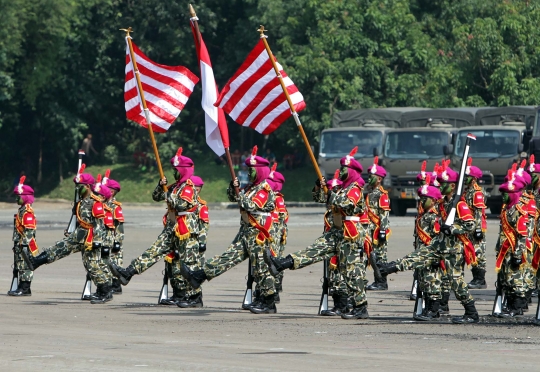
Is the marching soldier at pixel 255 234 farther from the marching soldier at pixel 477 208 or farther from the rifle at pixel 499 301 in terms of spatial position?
the rifle at pixel 499 301

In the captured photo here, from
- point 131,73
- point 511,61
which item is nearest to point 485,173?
point 511,61

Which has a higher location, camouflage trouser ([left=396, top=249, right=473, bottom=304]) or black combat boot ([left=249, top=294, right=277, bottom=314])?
camouflage trouser ([left=396, top=249, right=473, bottom=304])

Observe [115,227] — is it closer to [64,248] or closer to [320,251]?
[64,248]

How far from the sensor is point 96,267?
48.2ft

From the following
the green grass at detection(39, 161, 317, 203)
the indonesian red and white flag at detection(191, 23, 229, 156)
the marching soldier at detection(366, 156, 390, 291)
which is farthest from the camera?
the green grass at detection(39, 161, 317, 203)

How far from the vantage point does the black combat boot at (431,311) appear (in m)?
12.7

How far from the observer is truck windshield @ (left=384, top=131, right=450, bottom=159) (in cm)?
3372

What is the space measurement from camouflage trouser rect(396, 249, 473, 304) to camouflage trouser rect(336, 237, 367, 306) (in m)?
0.50

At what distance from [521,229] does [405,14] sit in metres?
32.3

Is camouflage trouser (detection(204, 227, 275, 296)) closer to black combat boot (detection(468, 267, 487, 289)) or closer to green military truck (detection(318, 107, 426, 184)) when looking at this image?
black combat boot (detection(468, 267, 487, 289))

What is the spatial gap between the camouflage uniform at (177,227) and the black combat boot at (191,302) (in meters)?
0.53

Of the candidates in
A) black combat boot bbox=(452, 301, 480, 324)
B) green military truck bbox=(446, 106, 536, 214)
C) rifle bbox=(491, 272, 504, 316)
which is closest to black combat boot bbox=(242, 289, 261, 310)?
black combat boot bbox=(452, 301, 480, 324)

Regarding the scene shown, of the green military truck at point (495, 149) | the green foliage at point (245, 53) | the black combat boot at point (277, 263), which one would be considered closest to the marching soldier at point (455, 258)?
the black combat boot at point (277, 263)

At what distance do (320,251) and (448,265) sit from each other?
1360 mm
